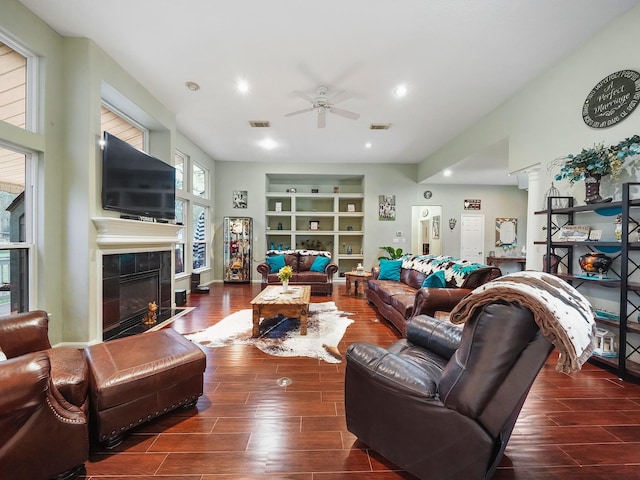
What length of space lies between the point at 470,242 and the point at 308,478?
8.04 m

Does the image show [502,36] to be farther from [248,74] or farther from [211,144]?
[211,144]

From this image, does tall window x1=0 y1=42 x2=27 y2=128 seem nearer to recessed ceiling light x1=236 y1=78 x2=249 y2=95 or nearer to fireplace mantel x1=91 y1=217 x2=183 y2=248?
fireplace mantel x1=91 y1=217 x2=183 y2=248

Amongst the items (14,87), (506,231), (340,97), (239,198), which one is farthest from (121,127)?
(506,231)

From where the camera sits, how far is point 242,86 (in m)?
3.78

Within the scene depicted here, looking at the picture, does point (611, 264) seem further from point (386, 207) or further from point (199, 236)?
point (199, 236)

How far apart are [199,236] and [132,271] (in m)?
3.43

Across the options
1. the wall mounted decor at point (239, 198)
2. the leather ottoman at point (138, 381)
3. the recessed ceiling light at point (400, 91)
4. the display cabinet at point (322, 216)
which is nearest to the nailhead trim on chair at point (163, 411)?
the leather ottoman at point (138, 381)

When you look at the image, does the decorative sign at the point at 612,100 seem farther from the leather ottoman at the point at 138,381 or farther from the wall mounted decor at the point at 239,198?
the wall mounted decor at the point at 239,198

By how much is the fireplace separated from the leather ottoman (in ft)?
5.22

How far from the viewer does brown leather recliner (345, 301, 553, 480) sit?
108cm

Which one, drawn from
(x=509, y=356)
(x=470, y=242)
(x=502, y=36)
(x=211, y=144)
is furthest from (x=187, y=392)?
(x=470, y=242)

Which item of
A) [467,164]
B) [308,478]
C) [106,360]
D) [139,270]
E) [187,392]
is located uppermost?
[467,164]

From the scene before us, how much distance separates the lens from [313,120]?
488 cm

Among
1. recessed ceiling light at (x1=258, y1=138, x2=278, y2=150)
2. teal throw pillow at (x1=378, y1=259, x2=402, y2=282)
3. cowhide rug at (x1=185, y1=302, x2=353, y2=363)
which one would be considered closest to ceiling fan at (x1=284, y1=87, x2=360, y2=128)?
recessed ceiling light at (x1=258, y1=138, x2=278, y2=150)
